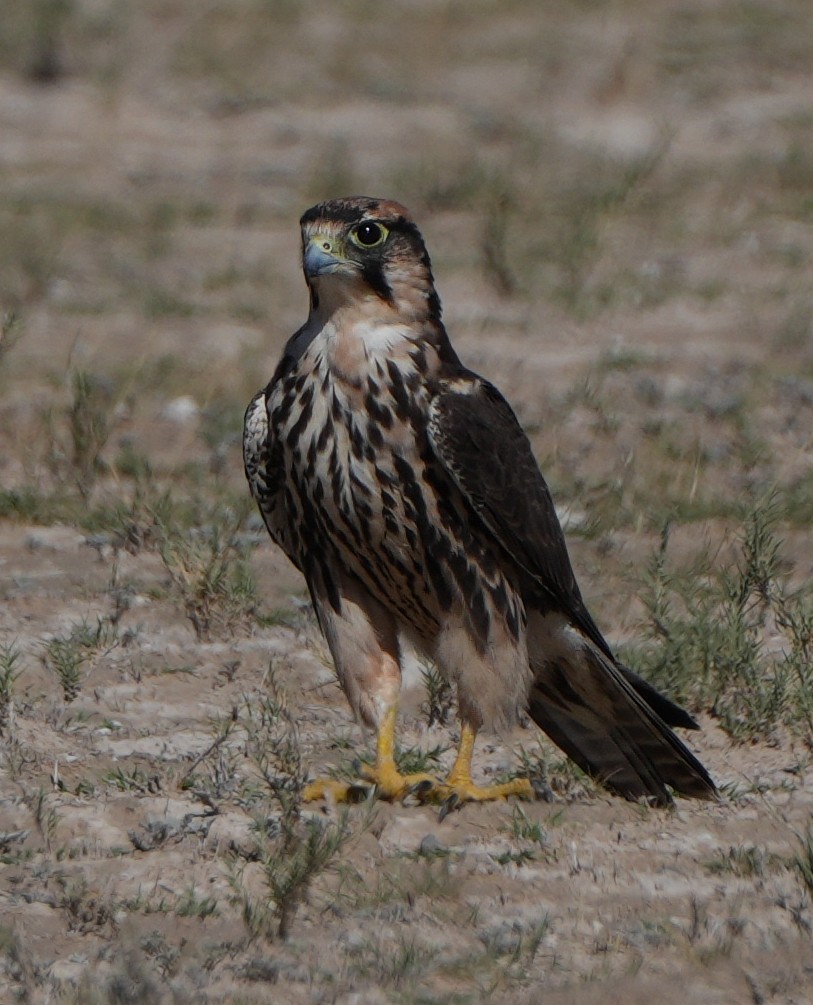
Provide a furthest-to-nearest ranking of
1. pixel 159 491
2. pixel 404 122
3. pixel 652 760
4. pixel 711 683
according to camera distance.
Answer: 1. pixel 404 122
2. pixel 159 491
3. pixel 711 683
4. pixel 652 760

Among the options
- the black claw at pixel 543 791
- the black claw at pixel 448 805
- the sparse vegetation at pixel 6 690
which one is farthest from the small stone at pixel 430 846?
the sparse vegetation at pixel 6 690

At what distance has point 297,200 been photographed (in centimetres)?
1034

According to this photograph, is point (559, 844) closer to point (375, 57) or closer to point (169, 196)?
point (169, 196)

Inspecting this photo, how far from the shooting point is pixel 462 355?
8.10m

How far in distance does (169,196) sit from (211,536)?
4.91 metres

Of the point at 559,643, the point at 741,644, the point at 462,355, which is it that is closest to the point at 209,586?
the point at 559,643

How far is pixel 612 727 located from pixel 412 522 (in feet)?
2.57

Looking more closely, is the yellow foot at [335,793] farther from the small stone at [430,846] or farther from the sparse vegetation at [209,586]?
the sparse vegetation at [209,586]

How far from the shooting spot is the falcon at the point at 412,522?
4430mm

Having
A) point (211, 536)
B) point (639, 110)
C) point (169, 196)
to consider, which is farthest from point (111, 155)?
point (211, 536)

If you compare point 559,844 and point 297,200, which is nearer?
point 559,844

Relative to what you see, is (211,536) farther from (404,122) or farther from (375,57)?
(375,57)

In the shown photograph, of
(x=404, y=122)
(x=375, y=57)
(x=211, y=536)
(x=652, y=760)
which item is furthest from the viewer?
(x=375, y=57)

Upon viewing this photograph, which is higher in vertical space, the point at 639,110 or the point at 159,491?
the point at 639,110
